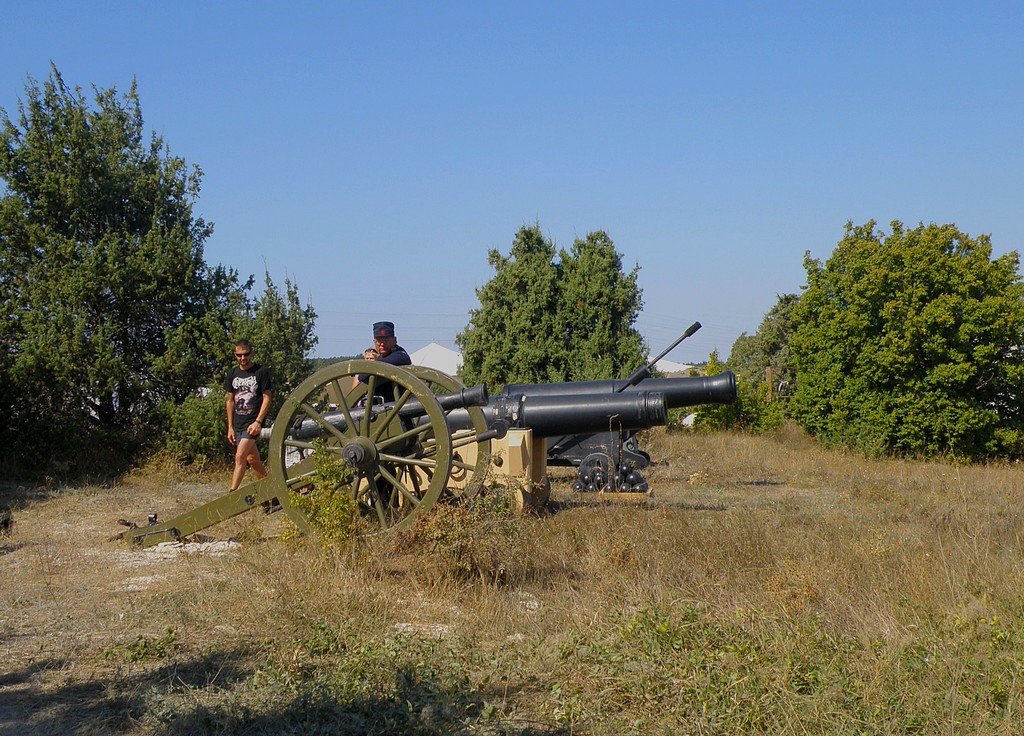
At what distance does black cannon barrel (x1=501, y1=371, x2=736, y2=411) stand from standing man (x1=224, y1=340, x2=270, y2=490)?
8.66 feet

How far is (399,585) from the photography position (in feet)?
21.1

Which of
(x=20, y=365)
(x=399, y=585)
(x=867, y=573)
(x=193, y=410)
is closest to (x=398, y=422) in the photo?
(x=399, y=585)

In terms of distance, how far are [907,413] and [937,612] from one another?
14.8 metres

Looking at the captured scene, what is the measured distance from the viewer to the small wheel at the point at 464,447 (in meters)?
8.77

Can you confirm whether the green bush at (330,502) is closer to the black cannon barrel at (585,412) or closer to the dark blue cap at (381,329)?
the dark blue cap at (381,329)

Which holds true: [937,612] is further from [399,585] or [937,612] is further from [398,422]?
[398,422]

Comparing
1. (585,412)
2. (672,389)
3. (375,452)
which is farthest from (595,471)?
(375,452)

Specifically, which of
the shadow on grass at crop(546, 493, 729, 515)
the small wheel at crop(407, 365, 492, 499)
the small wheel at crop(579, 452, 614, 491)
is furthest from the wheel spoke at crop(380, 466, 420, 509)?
the small wheel at crop(579, 452, 614, 491)

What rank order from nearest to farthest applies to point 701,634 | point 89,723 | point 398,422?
1. point 89,723
2. point 701,634
3. point 398,422

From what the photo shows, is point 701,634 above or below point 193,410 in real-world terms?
below

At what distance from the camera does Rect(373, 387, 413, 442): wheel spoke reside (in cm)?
764

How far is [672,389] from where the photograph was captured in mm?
11008

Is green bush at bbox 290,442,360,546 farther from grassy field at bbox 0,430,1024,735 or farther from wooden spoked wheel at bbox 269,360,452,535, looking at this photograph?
grassy field at bbox 0,430,1024,735

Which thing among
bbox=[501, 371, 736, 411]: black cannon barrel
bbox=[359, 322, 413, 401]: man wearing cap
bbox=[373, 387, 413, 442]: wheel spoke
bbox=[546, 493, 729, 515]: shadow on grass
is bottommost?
bbox=[546, 493, 729, 515]: shadow on grass
